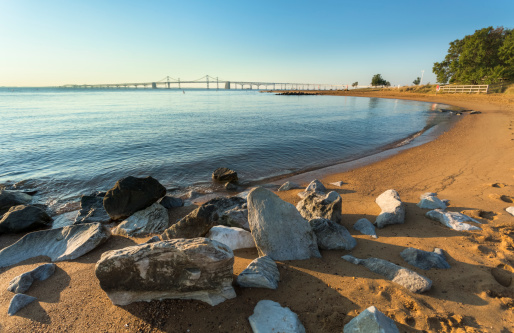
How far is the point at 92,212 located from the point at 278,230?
6.54 meters

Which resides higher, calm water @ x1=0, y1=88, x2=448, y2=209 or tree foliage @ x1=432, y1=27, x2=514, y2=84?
tree foliage @ x1=432, y1=27, x2=514, y2=84

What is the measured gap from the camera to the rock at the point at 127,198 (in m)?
7.24

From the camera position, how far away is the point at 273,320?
2.95 meters

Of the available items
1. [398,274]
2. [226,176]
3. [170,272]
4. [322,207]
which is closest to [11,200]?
[226,176]

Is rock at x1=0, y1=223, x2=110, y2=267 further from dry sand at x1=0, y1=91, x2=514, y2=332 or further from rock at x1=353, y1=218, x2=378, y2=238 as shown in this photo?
rock at x1=353, y1=218, x2=378, y2=238

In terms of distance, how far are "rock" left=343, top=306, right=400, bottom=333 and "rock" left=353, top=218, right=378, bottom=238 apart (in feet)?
8.54

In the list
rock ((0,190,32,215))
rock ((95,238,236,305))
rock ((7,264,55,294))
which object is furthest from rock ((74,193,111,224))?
rock ((95,238,236,305))

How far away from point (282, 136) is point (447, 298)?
702 inches

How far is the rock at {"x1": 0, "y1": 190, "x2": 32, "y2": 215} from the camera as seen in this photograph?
7953 mm

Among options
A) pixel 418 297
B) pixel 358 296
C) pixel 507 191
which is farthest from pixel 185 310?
pixel 507 191

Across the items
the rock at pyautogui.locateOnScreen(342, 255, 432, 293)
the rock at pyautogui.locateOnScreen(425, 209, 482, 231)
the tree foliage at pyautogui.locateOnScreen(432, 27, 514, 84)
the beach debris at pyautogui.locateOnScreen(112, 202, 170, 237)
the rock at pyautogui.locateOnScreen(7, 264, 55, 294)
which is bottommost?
the beach debris at pyautogui.locateOnScreen(112, 202, 170, 237)

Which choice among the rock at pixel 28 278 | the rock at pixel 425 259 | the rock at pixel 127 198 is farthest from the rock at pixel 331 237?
the rock at pixel 127 198

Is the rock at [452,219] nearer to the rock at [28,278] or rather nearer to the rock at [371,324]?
the rock at [371,324]

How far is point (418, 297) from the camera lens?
11.0 feet
